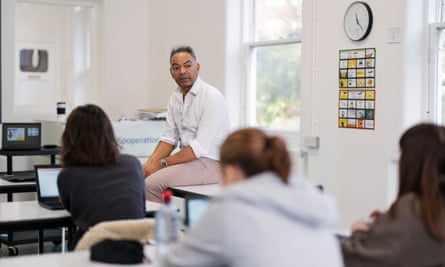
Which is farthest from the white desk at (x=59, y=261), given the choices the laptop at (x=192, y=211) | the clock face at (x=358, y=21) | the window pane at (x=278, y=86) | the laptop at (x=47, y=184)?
the window pane at (x=278, y=86)

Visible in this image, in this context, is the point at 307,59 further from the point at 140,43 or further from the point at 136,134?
the point at 140,43

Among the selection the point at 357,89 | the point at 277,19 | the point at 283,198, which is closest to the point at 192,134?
the point at 357,89

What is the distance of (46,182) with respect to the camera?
146 inches

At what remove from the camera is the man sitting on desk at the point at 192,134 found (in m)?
4.46

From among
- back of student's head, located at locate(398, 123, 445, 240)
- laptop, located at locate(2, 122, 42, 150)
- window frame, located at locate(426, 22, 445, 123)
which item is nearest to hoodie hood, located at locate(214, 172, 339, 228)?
back of student's head, located at locate(398, 123, 445, 240)

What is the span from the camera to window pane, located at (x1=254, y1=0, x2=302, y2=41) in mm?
5883

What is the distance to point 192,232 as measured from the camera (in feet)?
5.93

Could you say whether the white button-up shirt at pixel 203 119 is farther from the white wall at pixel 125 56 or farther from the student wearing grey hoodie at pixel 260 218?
the white wall at pixel 125 56

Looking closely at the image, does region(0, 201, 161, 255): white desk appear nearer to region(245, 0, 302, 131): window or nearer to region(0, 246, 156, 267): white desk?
region(0, 246, 156, 267): white desk

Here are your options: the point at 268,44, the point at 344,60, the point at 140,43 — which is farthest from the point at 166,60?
the point at 344,60

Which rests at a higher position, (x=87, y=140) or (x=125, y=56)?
(x=125, y=56)

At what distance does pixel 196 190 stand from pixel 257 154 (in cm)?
245

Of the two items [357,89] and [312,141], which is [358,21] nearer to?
[357,89]

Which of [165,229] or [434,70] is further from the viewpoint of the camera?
[434,70]
